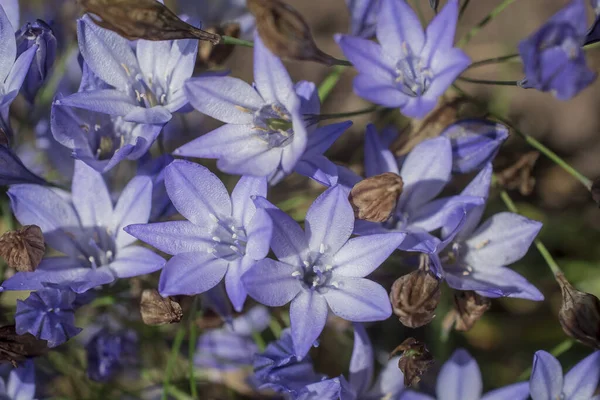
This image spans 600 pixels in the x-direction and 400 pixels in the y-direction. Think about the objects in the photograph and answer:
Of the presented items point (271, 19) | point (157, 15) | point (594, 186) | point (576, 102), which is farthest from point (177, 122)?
point (576, 102)

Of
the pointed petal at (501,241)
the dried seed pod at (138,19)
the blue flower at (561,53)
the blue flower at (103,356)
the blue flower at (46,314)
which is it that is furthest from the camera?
the blue flower at (103,356)

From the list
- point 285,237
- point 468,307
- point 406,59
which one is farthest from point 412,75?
point 468,307

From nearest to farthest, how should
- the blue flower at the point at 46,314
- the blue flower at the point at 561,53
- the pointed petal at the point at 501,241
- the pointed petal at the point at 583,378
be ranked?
the blue flower at the point at 561,53
the blue flower at the point at 46,314
the pointed petal at the point at 583,378
the pointed petal at the point at 501,241

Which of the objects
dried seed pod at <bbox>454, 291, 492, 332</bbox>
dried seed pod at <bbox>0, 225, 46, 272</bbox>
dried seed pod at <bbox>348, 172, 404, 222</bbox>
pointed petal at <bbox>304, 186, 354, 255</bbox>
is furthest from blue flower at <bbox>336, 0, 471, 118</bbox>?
dried seed pod at <bbox>0, 225, 46, 272</bbox>

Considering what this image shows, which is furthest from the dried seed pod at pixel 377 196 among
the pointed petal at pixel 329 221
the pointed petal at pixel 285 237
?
the pointed petal at pixel 285 237

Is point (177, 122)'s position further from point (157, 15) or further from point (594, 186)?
point (594, 186)

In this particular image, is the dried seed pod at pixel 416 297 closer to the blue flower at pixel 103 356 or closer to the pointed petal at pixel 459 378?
the pointed petal at pixel 459 378
